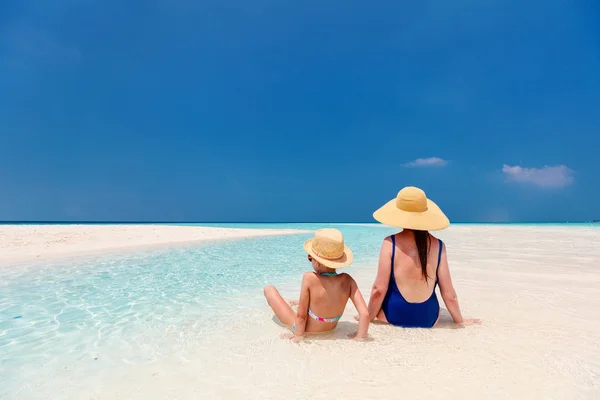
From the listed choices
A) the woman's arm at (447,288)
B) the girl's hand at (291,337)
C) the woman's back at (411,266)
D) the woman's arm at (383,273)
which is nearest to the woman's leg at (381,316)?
the woman's arm at (383,273)

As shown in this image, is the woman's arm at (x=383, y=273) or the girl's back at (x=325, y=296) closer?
the girl's back at (x=325, y=296)

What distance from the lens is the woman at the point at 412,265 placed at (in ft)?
11.4

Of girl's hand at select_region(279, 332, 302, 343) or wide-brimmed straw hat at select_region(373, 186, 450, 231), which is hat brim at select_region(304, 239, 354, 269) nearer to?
wide-brimmed straw hat at select_region(373, 186, 450, 231)

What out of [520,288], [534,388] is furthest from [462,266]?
[534,388]

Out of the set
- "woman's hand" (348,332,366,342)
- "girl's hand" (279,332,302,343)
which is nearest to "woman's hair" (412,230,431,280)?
"woman's hand" (348,332,366,342)

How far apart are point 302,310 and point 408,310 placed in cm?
122

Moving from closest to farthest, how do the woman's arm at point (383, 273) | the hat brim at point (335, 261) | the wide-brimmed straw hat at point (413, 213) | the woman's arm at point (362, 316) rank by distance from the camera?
the hat brim at point (335, 261), the woman's arm at point (362, 316), the wide-brimmed straw hat at point (413, 213), the woman's arm at point (383, 273)

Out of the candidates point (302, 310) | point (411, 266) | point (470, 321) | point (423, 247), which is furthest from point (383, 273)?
point (470, 321)

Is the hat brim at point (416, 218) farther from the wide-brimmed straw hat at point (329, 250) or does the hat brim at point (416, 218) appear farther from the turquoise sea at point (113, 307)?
the turquoise sea at point (113, 307)

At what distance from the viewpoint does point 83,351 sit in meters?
3.23

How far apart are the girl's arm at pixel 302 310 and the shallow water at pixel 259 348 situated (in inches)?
4.6

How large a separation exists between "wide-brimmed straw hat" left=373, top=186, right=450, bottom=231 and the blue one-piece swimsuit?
14.2 inches

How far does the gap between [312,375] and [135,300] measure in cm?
367

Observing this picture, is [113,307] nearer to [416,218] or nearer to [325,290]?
[325,290]
